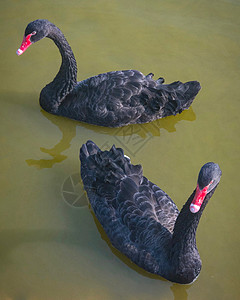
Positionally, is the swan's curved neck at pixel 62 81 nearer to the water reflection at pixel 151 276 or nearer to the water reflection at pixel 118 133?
the water reflection at pixel 118 133

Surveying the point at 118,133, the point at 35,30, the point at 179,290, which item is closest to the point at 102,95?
the point at 118,133

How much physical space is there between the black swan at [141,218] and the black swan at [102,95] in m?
0.84

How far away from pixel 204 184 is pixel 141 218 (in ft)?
2.86

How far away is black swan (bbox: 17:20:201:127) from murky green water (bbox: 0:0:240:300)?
0.18m

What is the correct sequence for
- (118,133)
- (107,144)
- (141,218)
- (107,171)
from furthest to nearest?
1. (118,133)
2. (107,144)
3. (107,171)
4. (141,218)

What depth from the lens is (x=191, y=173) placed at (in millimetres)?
5168

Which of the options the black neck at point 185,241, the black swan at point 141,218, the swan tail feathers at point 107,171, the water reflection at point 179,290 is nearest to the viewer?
the black neck at point 185,241

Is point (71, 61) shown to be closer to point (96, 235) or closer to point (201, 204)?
point (96, 235)

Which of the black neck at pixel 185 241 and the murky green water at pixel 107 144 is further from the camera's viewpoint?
the murky green water at pixel 107 144

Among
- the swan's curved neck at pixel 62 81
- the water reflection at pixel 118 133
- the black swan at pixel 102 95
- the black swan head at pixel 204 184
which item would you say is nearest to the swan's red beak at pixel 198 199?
the black swan head at pixel 204 184

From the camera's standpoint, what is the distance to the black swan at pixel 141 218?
13.0 feet

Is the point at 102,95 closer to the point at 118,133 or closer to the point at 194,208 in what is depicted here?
the point at 118,133

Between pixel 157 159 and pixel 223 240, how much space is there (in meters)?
1.21

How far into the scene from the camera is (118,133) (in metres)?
5.51
